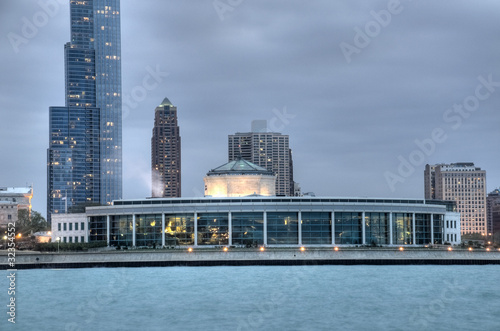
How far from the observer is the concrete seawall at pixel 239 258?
115000 millimetres

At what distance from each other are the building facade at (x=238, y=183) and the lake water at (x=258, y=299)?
5697cm

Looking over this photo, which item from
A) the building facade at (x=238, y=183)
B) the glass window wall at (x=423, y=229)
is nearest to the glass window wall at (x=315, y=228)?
the glass window wall at (x=423, y=229)

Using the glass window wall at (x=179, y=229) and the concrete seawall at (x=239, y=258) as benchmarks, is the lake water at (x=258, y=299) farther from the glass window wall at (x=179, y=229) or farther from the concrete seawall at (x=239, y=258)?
the glass window wall at (x=179, y=229)

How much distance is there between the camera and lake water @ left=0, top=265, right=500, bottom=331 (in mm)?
62125

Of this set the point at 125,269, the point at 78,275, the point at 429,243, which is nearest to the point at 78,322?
the point at 78,275

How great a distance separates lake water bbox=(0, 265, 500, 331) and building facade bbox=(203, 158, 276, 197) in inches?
2243

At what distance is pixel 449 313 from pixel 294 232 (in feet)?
240

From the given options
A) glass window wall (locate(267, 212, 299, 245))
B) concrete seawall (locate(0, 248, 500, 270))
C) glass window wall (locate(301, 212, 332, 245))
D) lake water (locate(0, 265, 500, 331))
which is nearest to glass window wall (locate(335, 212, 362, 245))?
glass window wall (locate(301, 212, 332, 245))

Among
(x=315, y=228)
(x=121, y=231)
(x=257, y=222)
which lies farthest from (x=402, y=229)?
(x=121, y=231)

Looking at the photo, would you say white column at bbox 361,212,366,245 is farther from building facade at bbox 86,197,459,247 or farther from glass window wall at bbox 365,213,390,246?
glass window wall at bbox 365,213,390,246

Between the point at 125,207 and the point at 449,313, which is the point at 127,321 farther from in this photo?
the point at 125,207

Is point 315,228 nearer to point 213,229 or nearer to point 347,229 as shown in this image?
point 347,229

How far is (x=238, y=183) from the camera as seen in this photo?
166625 millimetres

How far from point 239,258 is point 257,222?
78.6ft
